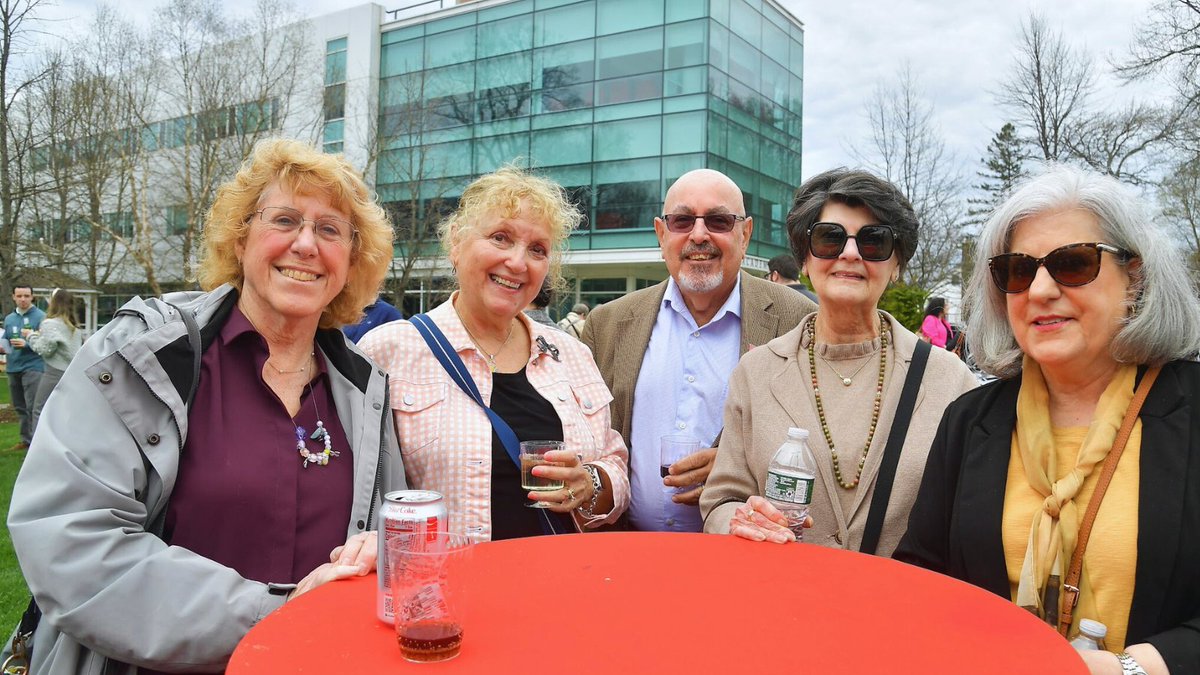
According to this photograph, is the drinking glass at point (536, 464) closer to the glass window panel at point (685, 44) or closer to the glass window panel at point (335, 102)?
the glass window panel at point (685, 44)

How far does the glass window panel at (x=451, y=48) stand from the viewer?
30.1 metres

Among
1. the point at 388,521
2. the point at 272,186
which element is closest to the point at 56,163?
the point at 272,186

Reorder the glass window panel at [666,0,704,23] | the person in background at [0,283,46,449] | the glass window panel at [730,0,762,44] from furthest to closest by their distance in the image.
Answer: the glass window panel at [730,0,762,44]
the glass window panel at [666,0,704,23]
the person in background at [0,283,46,449]

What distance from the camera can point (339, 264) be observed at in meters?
2.60

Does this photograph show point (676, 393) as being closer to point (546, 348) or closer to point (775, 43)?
point (546, 348)

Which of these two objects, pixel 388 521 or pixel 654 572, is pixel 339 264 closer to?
pixel 388 521

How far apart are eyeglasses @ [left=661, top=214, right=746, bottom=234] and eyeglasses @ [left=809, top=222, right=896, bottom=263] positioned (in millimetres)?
880

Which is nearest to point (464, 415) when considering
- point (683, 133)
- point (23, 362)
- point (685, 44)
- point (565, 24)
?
point (23, 362)

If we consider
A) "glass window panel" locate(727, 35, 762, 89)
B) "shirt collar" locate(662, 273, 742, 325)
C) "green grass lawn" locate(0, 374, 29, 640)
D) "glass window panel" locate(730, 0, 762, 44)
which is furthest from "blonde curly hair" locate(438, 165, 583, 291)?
"glass window panel" locate(730, 0, 762, 44)

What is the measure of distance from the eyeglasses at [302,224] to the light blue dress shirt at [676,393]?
163 cm

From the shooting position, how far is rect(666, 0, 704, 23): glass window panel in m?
26.2

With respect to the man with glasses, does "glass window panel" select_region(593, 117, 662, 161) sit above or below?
above

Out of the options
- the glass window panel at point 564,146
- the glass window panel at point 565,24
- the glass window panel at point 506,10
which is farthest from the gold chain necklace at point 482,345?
the glass window panel at point 506,10

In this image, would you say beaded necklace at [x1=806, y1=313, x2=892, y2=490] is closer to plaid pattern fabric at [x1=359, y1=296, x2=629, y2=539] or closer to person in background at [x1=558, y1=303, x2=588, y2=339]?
plaid pattern fabric at [x1=359, y1=296, x2=629, y2=539]
